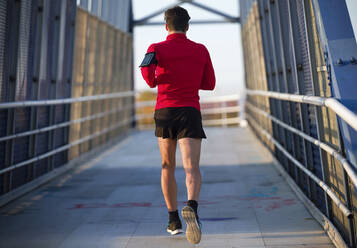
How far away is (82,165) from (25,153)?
2.19m

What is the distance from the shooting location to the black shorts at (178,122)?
3.19m

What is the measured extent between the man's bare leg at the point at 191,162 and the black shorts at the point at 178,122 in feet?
0.17

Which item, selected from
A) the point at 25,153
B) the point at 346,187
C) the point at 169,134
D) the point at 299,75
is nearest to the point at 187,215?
the point at 169,134

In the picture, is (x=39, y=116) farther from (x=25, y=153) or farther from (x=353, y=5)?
(x=353, y=5)

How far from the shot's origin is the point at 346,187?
288cm

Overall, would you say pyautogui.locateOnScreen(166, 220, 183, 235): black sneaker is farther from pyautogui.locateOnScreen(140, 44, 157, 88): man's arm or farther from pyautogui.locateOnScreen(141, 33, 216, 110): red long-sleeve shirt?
pyautogui.locateOnScreen(140, 44, 157, 88): man's arm

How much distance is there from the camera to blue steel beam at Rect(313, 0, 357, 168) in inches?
104

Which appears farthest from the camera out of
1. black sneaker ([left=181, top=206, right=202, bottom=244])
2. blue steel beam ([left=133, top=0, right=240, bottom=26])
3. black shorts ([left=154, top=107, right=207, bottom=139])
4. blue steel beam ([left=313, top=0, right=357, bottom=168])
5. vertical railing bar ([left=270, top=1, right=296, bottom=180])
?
blue steel beam ([left=133, top=0, right=240, bottom=26])

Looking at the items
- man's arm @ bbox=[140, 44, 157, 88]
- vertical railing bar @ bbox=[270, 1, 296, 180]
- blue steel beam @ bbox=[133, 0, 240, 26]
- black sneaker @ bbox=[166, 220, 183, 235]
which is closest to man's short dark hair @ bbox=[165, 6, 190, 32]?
man's arm @ bbox=[140, 44, 157, 88]

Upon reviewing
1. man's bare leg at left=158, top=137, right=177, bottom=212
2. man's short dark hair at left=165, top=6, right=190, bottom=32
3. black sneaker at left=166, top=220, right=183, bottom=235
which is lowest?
black sneaker at left=166, top=220, right=183, bottom=235

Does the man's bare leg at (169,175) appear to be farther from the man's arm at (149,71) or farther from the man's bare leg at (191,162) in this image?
the man's arm at (149,71)

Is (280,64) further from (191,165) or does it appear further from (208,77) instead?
(191,165)

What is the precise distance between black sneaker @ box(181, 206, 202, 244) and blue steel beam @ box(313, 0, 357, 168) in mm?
1071

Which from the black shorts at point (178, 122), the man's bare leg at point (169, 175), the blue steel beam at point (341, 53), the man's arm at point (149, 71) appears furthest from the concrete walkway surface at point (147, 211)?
the man's arm at point (149, 71)
